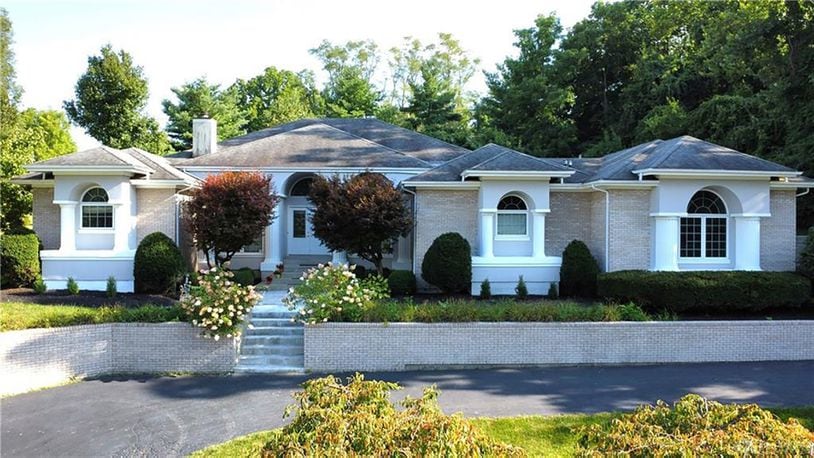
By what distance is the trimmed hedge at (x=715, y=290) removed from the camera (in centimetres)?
1359

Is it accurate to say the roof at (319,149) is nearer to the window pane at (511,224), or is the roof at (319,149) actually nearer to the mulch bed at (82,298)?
the window pane at (511,224)

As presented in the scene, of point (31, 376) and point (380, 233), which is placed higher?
point (380, 233)

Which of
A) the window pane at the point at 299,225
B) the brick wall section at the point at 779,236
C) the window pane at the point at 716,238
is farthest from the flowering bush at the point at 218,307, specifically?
the brick wall section at the point at 779,236

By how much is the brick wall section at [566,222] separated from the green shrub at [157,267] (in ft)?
38.8

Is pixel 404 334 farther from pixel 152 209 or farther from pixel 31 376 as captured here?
pixel 152 209

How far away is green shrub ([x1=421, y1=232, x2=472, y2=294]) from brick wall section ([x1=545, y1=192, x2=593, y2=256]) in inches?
138

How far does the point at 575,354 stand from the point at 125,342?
919 centimetres

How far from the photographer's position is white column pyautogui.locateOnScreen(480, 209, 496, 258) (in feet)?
54.7

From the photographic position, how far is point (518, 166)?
651 inches

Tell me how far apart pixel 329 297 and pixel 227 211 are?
6345 mm

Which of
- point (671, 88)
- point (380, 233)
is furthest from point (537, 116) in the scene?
point (380, 233)

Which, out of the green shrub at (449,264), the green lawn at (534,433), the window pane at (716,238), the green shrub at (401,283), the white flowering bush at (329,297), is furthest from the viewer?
the window pane at (716,238)

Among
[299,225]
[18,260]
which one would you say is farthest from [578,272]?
[18,260]

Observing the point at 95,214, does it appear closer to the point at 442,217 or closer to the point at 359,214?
the point at 359,214
